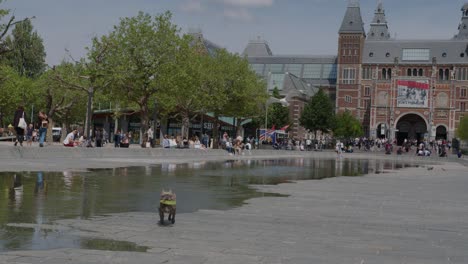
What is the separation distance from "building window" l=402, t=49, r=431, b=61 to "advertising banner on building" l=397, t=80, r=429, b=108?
35.4ft

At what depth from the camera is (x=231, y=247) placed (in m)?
8.23

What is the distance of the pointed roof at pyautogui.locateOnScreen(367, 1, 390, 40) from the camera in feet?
542

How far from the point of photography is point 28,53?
271 ft

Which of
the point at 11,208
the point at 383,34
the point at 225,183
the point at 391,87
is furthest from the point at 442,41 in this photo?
the point at 11,208

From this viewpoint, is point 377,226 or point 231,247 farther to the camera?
point 377,226

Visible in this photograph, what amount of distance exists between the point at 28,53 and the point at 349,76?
7274cm

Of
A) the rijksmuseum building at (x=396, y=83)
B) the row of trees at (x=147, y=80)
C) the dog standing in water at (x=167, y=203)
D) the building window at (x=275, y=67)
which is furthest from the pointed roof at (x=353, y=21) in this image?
the dog standing in water at (x=167, y=203)

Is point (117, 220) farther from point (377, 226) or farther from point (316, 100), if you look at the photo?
point (316, 100)

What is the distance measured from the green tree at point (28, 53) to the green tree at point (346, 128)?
49.1 m

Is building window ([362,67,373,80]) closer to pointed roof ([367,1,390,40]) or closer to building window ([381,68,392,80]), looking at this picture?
building window ([381,68,392,80])

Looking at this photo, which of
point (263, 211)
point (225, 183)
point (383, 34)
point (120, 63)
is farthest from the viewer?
point (383, 34)

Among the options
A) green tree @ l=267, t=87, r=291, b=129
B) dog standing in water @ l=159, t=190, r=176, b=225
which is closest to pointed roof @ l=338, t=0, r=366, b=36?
green tree @ l=267, t=87, r=291, b=129

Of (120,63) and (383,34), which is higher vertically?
(383,34)

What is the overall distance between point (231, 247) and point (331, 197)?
8.41 metres
